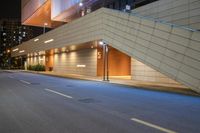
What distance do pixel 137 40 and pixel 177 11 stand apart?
430 centimetres

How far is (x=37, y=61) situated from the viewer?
7031 centimetres

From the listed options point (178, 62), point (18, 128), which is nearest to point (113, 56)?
point (178, 62)

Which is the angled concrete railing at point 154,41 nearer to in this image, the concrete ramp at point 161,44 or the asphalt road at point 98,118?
the concrete ramp at point 161,44

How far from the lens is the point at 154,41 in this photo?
1900 cm

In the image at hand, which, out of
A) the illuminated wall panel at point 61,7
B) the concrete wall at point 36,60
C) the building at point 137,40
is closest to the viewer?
the building at point 137,40

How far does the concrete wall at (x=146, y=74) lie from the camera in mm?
23094

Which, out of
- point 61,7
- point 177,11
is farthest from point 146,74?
point 61,7

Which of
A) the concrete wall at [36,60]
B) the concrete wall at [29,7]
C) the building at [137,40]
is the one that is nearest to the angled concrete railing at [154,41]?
the building at [137,40]

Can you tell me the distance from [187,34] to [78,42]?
20026 millimetres

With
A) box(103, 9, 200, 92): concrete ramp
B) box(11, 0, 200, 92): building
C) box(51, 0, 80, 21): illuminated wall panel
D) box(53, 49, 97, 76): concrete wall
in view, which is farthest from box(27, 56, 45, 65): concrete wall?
box(103, 9, 200, 92): concrete ramp

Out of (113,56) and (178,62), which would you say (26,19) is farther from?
(178,62)

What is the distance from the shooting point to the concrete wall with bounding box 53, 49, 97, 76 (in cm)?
3578

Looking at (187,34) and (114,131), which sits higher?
(187,34)

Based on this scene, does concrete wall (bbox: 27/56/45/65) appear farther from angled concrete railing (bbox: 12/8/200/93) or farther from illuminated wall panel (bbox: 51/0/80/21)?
angled concrete railing (bbox: 12/8/200/93)
